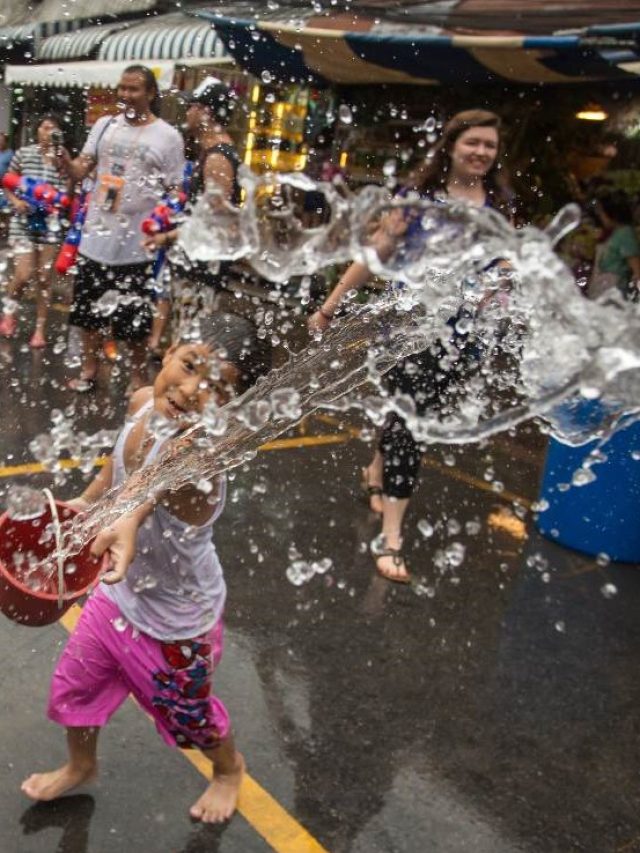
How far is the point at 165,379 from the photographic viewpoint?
216 cm

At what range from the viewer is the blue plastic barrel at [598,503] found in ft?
13.8

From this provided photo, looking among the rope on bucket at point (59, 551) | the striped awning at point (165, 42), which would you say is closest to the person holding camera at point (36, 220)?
the striped awning at point (165, 42)

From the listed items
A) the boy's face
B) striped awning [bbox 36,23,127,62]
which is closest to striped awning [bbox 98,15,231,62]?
striped awning [bbox 36,23,127,62]

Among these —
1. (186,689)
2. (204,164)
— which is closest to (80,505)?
(186,689)

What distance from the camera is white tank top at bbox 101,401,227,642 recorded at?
7.17ft

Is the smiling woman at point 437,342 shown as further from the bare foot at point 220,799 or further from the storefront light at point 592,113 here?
the storefront light at point 592,113

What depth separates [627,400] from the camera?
2.47 meters

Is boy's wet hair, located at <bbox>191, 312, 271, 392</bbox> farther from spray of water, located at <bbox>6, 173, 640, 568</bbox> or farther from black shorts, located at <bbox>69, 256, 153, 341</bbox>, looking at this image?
black shorts, located at <bbox>69, 256, 153, 341</bbox>

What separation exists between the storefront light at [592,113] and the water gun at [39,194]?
205 inches

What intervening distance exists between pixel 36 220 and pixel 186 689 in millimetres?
5590

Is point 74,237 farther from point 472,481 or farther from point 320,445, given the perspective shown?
point 472,481

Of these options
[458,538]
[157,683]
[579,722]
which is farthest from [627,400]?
[458,538]

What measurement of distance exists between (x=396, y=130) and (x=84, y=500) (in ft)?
30.1

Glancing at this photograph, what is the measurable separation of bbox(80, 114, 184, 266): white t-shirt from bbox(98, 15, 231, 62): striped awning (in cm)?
572
